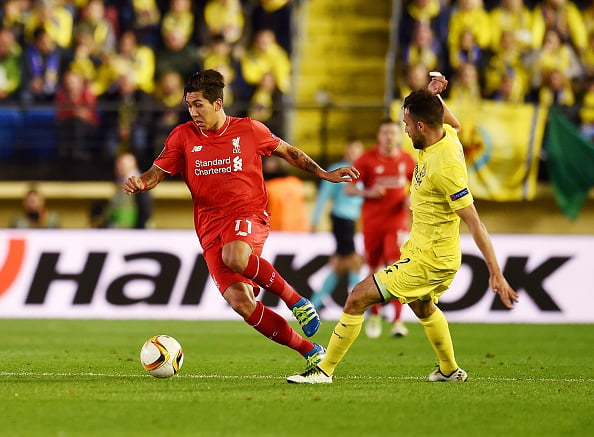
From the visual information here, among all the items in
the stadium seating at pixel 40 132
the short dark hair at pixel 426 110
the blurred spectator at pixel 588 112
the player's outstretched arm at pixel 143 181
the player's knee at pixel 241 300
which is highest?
the short dark hair at pixel 426 110

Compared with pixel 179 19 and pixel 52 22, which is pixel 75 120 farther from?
pixel 179 19

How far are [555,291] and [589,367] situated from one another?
4.98m

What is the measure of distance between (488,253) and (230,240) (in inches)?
77.6

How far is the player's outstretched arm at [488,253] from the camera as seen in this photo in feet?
24.9

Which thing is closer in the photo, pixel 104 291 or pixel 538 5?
pixel 104 291

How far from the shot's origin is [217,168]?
28.8ft

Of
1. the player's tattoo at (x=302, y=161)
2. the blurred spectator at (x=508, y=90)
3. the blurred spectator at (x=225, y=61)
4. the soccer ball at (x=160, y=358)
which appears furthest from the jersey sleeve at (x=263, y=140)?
the blurred spectator at (x=508, y=90)

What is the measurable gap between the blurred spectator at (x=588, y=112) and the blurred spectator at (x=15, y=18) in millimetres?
8895

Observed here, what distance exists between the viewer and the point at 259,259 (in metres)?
8.79

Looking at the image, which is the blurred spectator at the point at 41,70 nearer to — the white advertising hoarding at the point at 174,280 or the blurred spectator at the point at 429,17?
the white advertising hoarding at the point at 174,280

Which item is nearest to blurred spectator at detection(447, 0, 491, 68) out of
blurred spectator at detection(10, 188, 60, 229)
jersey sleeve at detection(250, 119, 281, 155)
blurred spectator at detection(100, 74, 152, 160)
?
blurred spectator at detection(100, 74, 152, 160)

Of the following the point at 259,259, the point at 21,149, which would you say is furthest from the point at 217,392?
the point at 21,149

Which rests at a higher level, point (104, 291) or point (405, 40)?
point (405, 40)

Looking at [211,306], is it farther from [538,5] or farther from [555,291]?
[538,5]
